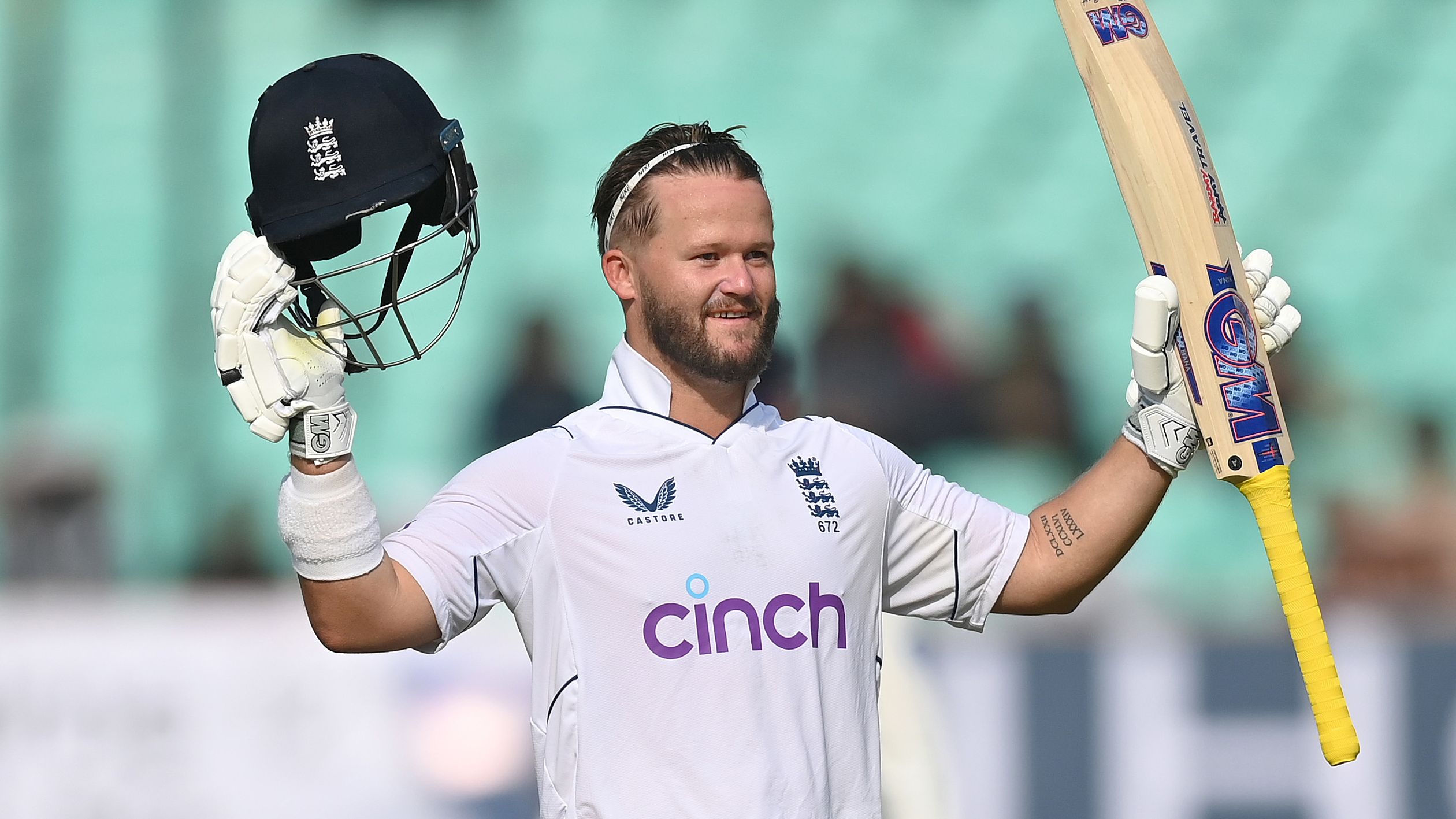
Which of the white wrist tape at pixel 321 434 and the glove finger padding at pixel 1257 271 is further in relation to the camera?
the glove finger padding at pixel 1257 271

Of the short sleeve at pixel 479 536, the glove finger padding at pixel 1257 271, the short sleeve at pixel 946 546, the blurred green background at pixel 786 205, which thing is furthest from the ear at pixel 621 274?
the blurred green background at pixel 786 205

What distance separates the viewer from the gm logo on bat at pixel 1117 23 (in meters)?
2.61

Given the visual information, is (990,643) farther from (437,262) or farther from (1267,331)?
(437,262)

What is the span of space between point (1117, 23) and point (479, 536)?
4.20 ft

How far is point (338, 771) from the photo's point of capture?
4.30 meters

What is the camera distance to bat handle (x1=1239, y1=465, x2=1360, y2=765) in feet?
7.99

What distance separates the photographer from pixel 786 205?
6.81m

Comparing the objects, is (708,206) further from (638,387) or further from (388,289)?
(388,289)

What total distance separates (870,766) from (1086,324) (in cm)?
439

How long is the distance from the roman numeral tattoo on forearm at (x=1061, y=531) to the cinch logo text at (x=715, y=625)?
0.44 m

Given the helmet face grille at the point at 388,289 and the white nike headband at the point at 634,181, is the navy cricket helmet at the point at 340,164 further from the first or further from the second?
the white nike headband at the point at 634,181

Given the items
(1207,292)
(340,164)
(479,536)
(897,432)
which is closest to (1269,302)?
(1207,292)

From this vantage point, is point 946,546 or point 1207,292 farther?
point 946,546

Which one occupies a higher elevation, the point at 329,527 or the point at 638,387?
the point at 638,387
